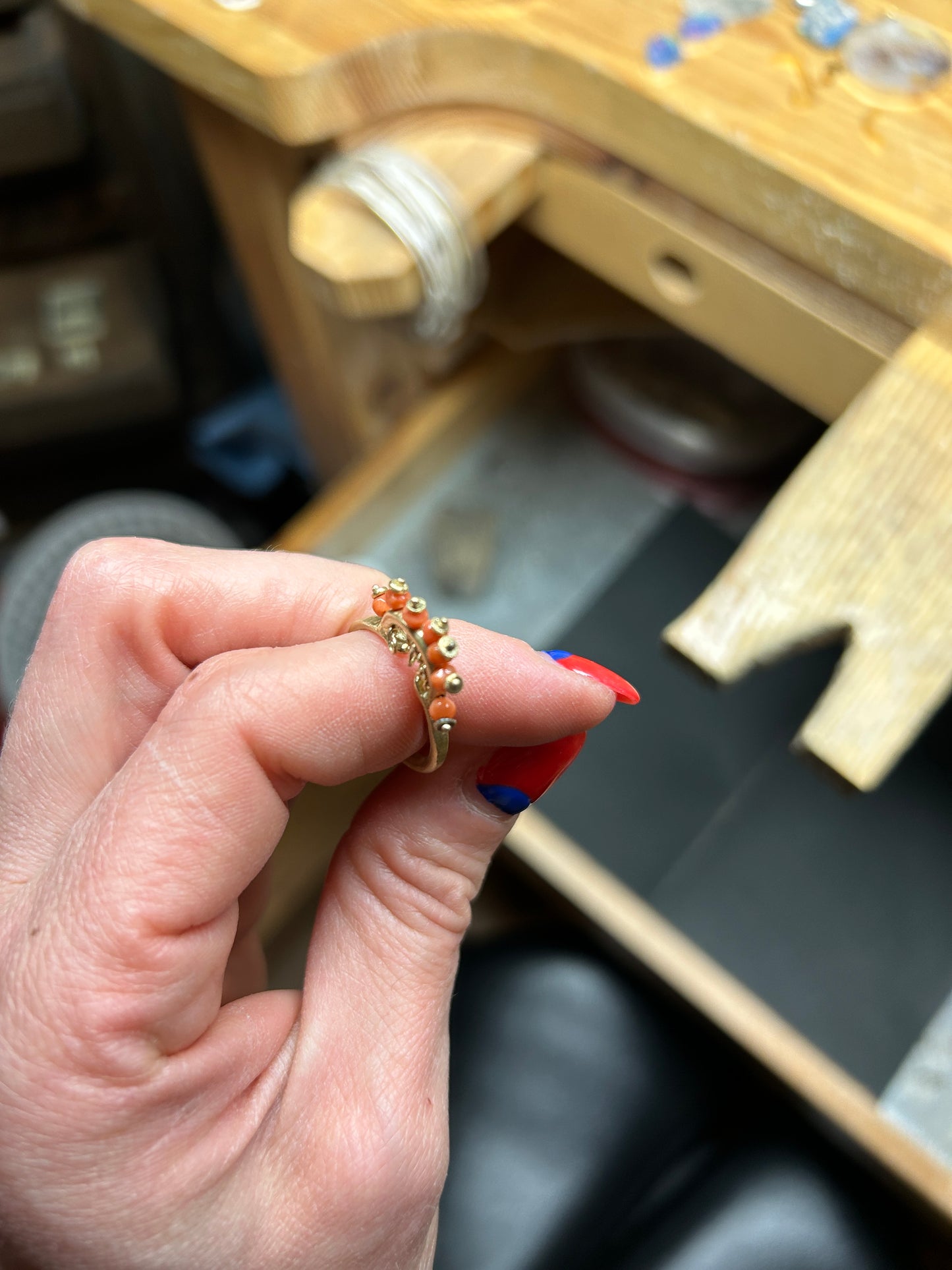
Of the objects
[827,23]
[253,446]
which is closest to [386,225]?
[827,23]

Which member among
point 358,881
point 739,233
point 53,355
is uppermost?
point 739,233

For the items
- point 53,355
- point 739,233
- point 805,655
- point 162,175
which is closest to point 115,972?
point 739,233

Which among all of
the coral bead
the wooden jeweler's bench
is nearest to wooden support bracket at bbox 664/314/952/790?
the wooden jeweler's bench

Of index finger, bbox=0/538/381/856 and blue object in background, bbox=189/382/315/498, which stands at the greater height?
index finger, bbox=0/538/381/856

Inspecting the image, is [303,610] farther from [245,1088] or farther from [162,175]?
[162,175]

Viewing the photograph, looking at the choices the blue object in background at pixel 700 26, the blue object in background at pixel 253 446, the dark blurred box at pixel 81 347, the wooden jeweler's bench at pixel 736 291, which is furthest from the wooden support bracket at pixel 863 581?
the dark blurred box at pixel 81 347

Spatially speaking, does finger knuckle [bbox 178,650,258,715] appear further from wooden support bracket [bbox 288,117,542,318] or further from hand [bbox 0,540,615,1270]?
wooden support bracket [bbox 288,117,542,318]

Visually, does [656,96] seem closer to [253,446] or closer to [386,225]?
[386,225]
